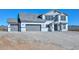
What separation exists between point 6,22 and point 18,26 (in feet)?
0.58

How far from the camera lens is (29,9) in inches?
178

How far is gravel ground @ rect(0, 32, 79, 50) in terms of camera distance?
14.9ft

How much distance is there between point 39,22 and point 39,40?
253mm

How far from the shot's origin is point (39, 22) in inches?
180

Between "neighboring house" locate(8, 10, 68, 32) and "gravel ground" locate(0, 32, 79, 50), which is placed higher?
"neighboring house" locate(8, 10, 68, 32)

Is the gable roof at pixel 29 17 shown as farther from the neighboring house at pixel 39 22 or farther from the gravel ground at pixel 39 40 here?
the gravel ground at pixel 39 40

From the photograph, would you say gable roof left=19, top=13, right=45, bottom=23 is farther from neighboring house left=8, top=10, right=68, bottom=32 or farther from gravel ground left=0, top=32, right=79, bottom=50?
gravel ground left=0, top=32, right=79, bottom=50

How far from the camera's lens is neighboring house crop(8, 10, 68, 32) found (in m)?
4.55

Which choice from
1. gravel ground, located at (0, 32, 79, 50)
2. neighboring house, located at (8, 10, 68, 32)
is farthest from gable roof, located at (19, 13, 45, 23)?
gravel ground, located at (0, 32, 79, 50)

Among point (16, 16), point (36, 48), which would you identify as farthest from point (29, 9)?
point (36, 48)

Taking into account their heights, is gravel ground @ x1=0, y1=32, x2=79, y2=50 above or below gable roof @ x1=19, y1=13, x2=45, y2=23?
below

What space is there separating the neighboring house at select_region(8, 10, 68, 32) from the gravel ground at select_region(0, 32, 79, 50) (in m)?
0.07
